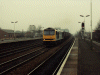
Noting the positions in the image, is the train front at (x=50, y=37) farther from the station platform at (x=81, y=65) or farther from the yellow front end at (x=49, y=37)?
the station platform at (x=81, y=65)

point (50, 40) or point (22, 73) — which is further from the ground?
point (50, 40)

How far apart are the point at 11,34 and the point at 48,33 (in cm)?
6006

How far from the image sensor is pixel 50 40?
883 inches

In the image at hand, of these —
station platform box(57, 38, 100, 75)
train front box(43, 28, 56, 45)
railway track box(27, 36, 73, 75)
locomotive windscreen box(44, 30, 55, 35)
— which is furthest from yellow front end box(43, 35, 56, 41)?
railway track box(27, 36, 73, 75)

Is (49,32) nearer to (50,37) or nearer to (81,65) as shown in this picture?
(50,37)

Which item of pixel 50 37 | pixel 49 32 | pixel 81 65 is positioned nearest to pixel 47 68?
pixel 81 65

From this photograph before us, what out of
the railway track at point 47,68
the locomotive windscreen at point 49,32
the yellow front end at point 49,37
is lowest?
the railway track at point 47,68

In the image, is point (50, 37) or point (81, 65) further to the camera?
point (50, 37)

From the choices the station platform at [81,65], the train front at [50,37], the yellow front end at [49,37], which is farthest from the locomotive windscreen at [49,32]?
the station platform at [81,65]

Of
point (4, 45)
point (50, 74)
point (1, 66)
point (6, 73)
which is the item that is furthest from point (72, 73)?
point (4, 45)

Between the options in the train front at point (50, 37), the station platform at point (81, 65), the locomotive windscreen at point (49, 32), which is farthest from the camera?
the locomotive windscreen at point (49, 32)

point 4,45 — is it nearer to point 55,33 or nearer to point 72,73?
point 55,33

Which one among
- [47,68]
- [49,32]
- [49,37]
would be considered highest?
[49,32]

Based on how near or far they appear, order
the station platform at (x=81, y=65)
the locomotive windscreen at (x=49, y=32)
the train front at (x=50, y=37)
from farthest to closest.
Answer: the locomotive windscreen at (x=49, y=32) → the train front at (x=50, y=37) → the station platform at (x=81, y=65)
